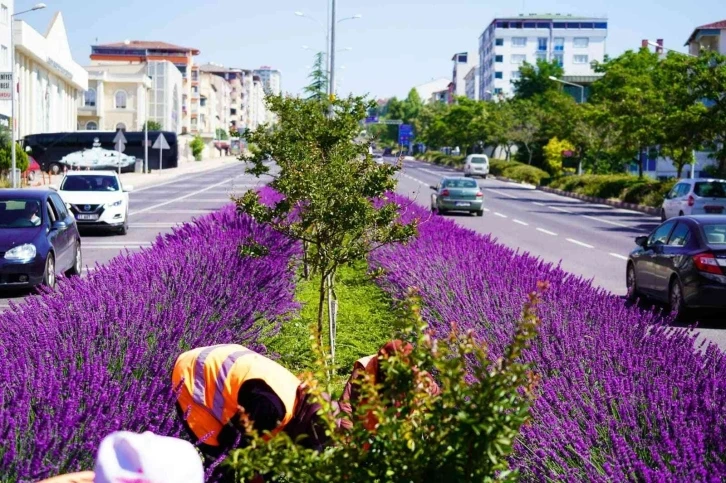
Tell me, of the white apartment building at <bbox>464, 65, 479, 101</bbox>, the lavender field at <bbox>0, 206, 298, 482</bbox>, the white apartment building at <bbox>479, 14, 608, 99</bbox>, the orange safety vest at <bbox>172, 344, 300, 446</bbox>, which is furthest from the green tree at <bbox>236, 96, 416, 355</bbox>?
the white apartment building at <bbox>464, 65, 479, 101</bbox>

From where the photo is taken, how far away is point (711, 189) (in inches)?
1217

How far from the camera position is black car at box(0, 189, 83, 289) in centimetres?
1507

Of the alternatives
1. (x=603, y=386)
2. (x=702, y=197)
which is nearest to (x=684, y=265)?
(x=603, y=386)

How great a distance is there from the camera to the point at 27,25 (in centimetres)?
6862

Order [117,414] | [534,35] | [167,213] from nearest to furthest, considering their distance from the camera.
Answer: [117,414]
[167,213]
[534,35]

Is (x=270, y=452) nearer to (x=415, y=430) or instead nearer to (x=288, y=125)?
(x=415, y=430)

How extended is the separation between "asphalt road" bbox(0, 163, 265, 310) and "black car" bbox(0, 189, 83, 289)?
0.36 meters

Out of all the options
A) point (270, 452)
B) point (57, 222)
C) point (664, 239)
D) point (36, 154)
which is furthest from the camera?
point (36, 154)

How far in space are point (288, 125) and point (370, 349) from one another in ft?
10.5

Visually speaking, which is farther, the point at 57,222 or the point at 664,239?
the point at 57,222

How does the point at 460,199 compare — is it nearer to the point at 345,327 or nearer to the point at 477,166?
the point at 345,327

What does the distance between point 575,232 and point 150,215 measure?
12.9m

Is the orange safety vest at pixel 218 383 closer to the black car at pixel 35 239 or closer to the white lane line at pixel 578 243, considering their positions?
the black car at pixel 35 239

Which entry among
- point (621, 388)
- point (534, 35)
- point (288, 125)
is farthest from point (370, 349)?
point (534, 35)
